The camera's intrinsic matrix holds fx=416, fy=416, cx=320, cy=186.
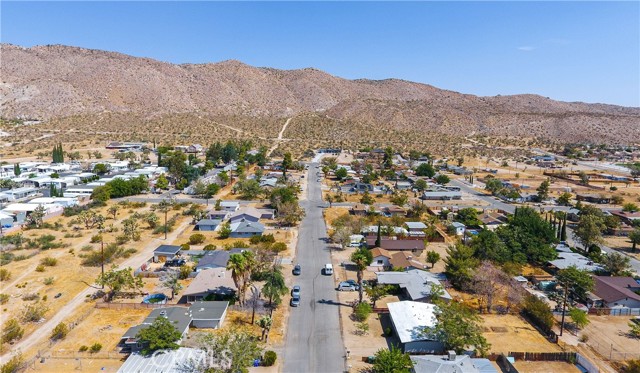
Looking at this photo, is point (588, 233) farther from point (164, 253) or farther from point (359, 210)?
point (164, 253)

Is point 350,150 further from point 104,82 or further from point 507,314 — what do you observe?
point 104,82

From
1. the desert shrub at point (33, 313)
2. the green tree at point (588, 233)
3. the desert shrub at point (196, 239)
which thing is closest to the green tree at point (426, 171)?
the green tree at point (588, 233)

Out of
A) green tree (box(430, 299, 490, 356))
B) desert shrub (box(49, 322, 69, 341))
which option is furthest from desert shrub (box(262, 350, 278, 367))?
desert shrub (box(49, 322, 69, 341))

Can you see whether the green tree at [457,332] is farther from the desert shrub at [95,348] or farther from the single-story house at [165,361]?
the desert shrub at [95,348]

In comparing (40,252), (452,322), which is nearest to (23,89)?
(40,252)

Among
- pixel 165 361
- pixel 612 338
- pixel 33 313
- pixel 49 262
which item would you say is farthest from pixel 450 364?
pixel 49 262

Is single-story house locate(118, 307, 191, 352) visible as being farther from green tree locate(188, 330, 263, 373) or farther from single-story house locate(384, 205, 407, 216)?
single-story house locate(384, 205, 407, 216)
